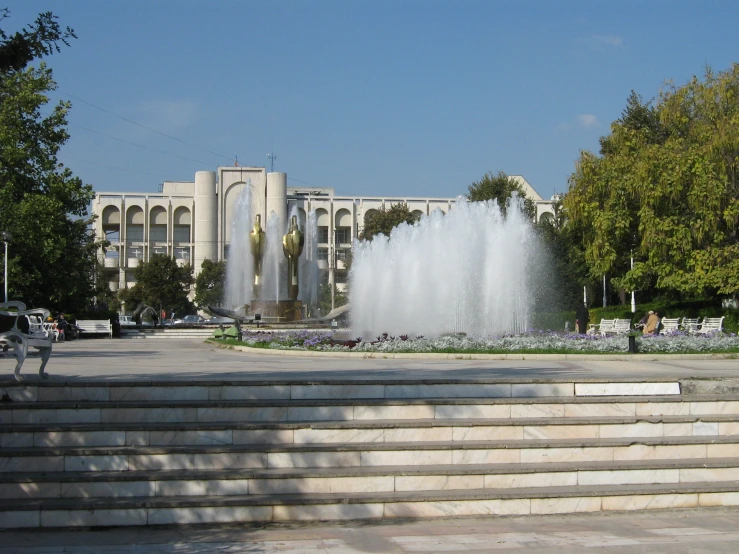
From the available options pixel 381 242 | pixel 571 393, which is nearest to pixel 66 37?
pixel 571 393

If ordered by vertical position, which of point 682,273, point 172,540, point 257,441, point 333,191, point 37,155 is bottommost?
point 172,540

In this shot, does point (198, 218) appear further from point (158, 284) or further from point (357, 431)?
point (357, 431)

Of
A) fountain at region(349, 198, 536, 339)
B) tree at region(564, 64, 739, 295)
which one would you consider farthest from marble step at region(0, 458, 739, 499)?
tree at region(564, 64, 739, 295)

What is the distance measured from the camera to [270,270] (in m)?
54.1

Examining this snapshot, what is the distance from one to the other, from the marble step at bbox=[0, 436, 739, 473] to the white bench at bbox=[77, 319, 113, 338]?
29.2m

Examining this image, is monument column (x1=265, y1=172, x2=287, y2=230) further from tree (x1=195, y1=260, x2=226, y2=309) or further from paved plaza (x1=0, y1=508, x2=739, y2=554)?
paved plaza (x1=0, y1=508, x2=739, y2=554)

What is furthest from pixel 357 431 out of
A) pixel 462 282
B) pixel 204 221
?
pixel 204 221

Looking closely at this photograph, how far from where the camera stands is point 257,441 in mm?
7625

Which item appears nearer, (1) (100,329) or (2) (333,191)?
(1) (100,329)

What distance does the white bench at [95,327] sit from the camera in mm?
35562

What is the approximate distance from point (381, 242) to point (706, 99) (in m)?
12.9

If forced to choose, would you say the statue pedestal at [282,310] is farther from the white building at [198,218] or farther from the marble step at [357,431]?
the white building at [198,218]

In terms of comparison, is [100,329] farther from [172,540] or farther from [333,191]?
[333,191]

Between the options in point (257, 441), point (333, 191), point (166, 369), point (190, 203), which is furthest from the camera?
point (333, 191)
